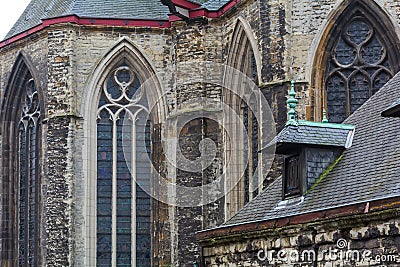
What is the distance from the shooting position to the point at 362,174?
46.4 feet

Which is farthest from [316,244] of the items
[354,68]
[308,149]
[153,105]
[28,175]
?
[28,175]

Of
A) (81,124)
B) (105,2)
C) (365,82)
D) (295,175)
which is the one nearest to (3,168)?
(81,124)

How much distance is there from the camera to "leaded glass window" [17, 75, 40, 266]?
25.8 meters

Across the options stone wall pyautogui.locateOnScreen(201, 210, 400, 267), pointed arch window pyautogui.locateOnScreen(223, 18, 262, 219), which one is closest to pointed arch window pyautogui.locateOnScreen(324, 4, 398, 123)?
pointed arch window pyautogui.locateOnScreen(223, 18, 262, 219)

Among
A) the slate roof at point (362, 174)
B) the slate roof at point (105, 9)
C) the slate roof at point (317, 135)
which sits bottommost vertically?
the slate roof at point (362, 174)

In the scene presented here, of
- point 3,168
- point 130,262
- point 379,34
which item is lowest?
point 130,262

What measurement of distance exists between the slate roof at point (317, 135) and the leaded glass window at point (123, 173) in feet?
33.0

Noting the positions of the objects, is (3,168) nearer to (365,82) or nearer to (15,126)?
(15,126)

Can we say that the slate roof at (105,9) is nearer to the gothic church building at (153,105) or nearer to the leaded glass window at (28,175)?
the gothic church building at (153,105)

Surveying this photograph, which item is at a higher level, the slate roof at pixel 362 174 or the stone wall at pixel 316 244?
the slate roof at pixel 362 174

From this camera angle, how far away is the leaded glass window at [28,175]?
25781mm

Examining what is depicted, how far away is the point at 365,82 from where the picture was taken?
2183cm

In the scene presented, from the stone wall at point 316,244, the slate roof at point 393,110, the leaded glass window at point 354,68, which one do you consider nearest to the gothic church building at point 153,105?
the leaded glass window at point 354,68

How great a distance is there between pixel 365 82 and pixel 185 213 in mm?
5278
